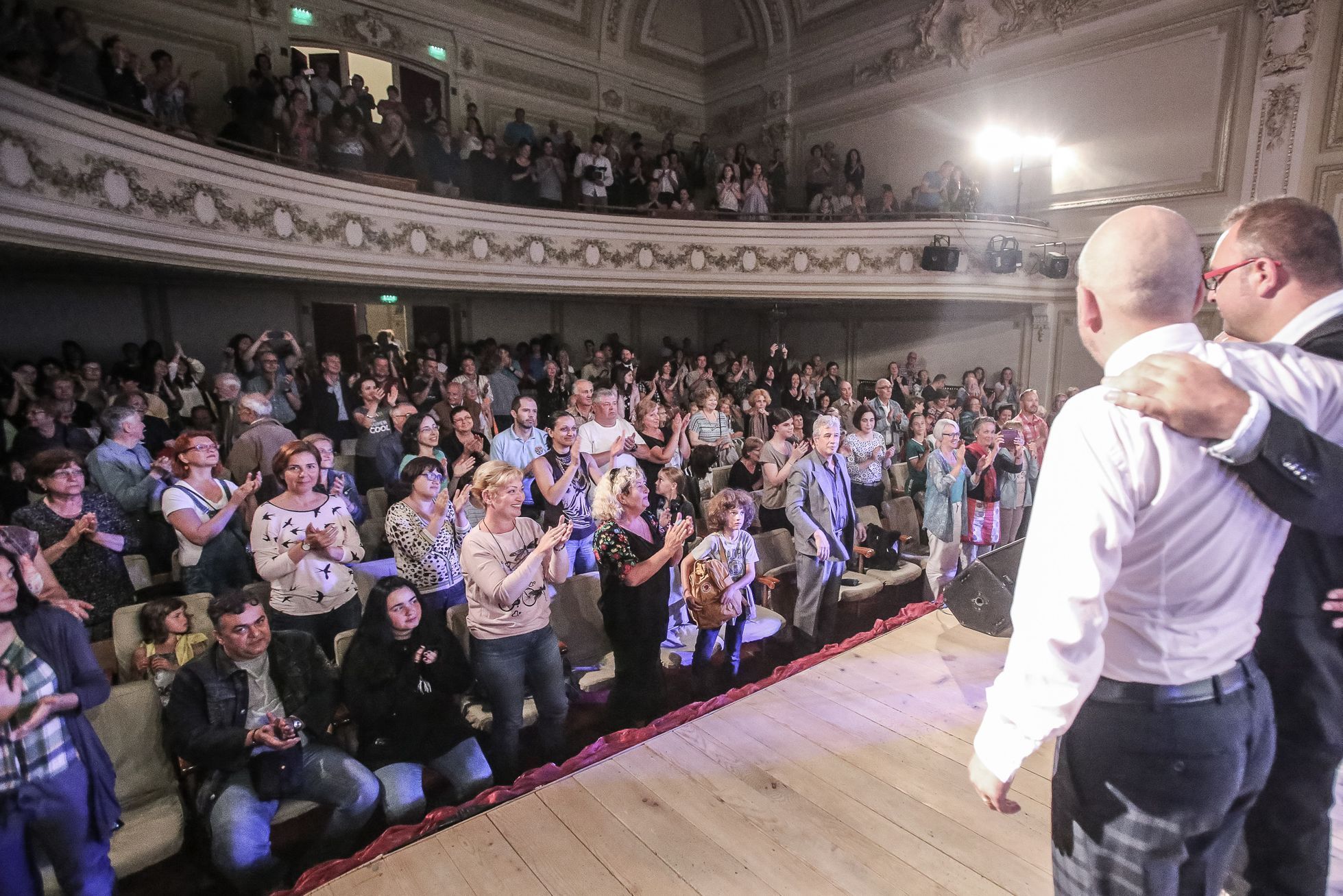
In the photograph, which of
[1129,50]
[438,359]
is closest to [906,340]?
[1129,50]

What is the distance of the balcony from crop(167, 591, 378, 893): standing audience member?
4212mm

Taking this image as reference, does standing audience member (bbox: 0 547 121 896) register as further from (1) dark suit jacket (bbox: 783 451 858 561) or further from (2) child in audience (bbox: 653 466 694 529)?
(1) dark suit jacket (bbox: 783 451 858 561)

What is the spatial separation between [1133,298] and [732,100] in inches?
574

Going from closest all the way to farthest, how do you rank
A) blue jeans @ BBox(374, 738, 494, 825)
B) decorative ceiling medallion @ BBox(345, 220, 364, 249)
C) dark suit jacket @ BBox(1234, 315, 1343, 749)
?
dark suit jacket @ BBox(1234, 315, 1343, 749) < blue jeans @ BBox(374, 738, 494, 825) < decorative ceiling medallion @ BBox(345, 220, 364, 249)

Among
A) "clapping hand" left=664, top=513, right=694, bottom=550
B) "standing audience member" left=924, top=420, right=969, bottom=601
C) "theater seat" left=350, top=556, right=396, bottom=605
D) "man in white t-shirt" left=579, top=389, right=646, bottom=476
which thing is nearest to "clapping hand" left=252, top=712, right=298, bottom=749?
"theater seat" left=350, top=556, right=396, bottom=605

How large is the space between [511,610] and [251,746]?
3.09ft

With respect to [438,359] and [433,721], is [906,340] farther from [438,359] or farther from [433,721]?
[433,721]

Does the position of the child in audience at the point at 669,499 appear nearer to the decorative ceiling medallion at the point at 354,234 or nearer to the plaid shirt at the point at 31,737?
the plaid shirt at the point at 31,737

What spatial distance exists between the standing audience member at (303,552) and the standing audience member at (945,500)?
335 centimetres

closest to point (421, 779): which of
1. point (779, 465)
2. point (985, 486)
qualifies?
point (779, 465)

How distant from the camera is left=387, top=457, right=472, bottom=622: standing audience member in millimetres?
3238

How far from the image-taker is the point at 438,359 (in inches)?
325

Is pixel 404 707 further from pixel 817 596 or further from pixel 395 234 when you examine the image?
pixel 395 234

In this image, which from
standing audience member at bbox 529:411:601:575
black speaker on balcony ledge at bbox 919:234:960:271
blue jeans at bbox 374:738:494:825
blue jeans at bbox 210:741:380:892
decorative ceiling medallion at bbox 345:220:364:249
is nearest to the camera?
blue jeans at bbox 210:741:380:892
